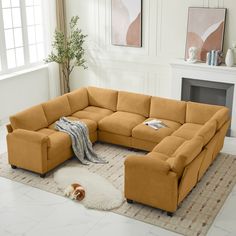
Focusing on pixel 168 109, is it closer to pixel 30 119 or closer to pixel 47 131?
pixel 47 131

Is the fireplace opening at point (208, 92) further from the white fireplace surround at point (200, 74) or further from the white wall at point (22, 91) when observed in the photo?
the white wall at point (22, 91)

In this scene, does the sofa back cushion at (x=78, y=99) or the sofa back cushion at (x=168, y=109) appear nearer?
the sofa back cushion at (x=168, y=109)

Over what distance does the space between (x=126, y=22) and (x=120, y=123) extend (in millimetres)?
2536

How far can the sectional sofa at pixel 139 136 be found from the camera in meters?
5.23

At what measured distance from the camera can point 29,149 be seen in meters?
6.15

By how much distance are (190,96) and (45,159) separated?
11.0 feet

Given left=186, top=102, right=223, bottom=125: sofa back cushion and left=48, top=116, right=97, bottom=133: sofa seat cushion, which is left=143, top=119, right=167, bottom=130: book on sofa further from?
left=48, top=116, right=97, bottom=133: sofa seat cushion

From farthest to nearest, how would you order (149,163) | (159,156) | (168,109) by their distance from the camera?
(168,109) < (159,156) < (149,163)

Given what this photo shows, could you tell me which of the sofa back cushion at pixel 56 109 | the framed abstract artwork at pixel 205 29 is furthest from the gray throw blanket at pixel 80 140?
the framed abstract artwork at pixel 205 29

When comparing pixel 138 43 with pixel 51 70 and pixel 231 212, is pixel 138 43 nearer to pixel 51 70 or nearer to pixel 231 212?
pixel 51 70

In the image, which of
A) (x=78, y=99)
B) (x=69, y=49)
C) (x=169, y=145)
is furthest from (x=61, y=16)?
(x=169, y=145)

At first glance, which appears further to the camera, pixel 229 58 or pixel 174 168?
pixel 229 58

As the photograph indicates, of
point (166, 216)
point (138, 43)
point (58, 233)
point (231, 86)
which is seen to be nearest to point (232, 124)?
point (231, 86)

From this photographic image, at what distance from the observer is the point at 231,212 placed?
538 centimetres
